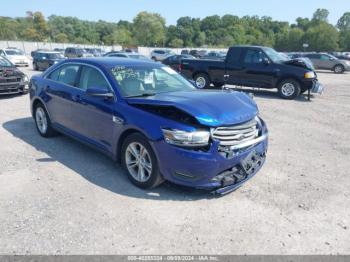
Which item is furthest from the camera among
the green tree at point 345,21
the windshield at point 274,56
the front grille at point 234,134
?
the green tree at point 345,21

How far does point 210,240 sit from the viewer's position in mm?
3355

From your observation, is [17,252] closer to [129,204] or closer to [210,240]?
[129,204]

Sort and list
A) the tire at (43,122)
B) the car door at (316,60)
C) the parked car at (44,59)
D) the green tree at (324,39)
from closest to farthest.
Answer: the tire at (43,122) < the parked car at (44,59) < the car door at (316,60) < the green tree at (324,39)

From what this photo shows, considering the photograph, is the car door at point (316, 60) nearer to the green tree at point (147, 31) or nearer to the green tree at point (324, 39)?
the green tree at point (324, 39)

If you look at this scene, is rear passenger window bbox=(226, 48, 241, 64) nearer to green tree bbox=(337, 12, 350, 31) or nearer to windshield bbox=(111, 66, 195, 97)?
windshield bbox=(111, 66, 195, 97)

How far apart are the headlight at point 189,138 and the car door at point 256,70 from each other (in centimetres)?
974

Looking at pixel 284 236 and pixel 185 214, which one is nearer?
pixel 284 236

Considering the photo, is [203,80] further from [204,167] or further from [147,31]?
[147,31]

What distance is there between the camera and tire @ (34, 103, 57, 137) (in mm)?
6492

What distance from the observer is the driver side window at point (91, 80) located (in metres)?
4.96

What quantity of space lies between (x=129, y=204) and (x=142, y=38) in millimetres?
100093

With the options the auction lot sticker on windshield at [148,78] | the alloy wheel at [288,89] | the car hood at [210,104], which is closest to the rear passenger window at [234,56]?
the alloy wheel at [288,89]

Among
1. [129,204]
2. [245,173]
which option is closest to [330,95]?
[245,173]

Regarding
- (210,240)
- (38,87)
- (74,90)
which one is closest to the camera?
(210,240)
